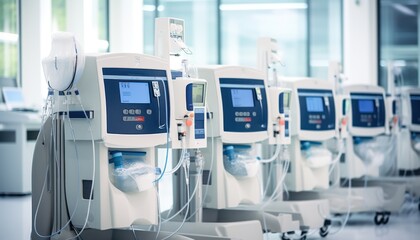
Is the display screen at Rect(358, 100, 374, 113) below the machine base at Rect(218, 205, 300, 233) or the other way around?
the other way around

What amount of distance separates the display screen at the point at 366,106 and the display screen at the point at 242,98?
1.82m

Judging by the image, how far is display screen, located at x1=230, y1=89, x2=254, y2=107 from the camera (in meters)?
4.64

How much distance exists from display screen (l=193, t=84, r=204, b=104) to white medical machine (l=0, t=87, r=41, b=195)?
3.81m

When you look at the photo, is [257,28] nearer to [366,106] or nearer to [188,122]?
[366,106]

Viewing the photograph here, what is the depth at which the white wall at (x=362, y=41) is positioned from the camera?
30.9 ft

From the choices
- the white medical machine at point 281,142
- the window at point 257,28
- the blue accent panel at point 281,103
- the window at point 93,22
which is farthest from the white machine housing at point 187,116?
the window at point 257,28

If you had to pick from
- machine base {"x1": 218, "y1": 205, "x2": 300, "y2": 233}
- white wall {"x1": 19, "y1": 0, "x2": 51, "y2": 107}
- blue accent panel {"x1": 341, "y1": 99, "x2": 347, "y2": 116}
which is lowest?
machine base {"x1": 218, "y1": 205, "x2": 300, "y2": 233}

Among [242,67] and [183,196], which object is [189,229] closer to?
[183,196]

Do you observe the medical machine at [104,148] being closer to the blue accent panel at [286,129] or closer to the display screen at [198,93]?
the display screen at [198,93]

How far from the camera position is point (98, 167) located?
3.71m

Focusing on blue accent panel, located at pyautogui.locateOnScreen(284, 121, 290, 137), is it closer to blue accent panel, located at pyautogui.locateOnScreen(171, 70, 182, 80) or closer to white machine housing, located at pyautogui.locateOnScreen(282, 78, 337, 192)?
white machine housing, located at pyautogui.locateOnScreen(282, 78, 337, 192)

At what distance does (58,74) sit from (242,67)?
145 centimetres

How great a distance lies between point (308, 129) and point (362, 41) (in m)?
4.23

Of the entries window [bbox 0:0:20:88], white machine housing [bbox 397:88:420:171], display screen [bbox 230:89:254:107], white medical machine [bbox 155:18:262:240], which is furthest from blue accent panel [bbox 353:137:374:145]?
window [bbox 0:0:20:88]
